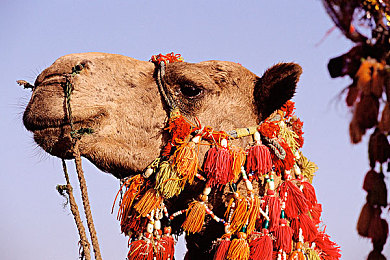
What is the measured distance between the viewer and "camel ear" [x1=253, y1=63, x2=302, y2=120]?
352cm

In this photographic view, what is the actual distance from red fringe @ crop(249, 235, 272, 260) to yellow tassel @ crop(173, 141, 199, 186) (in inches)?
26.3

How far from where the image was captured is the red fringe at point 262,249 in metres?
3.14

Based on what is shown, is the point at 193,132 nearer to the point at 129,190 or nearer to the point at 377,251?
the point at 129,190

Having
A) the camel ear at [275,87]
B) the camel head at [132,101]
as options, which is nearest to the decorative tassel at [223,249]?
the camel head at [132,101]

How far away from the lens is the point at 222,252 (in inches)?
127

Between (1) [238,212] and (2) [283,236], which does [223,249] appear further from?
(2) [283,236]

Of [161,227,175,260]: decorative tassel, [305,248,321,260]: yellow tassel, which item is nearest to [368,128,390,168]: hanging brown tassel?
[305,248,321,260]: yellow tassel

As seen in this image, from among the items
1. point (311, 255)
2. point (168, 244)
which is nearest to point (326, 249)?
point (311, 255)

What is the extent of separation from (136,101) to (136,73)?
0.28m

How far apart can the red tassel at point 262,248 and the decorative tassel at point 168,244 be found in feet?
2.02

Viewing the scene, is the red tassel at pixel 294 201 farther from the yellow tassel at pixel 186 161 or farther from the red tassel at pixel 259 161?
the yellow tassel at pixel 186 161

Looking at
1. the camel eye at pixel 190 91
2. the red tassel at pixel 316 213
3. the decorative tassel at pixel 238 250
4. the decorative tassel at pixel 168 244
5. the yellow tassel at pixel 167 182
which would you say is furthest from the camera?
the camel eye at pixel 190 91

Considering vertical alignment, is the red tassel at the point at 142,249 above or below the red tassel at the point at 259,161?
below

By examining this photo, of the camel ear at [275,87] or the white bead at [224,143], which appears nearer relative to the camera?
the white bead at [224,143]
